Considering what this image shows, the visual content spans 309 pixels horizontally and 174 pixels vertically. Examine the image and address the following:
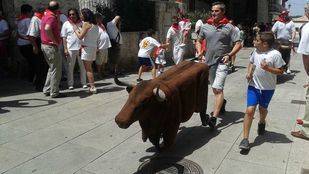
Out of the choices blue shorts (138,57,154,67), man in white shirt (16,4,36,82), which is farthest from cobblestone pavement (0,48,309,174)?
blue shorts (138,57,154,67)

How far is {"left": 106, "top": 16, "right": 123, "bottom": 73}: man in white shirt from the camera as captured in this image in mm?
11312

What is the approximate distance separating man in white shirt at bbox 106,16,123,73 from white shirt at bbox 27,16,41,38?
9.46 feet

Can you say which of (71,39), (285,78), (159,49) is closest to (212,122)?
(71,39)

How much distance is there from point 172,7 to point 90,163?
11.9 m

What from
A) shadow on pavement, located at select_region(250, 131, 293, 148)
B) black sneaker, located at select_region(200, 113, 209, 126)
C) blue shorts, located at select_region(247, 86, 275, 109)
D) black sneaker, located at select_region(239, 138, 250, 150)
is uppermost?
blue shorts, located at select_region(247, 86, 275, 109)

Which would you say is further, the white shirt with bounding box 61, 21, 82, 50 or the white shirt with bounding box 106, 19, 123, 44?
the white shirt with bounding box 106, 19, 123, 44

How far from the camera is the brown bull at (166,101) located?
177 inches

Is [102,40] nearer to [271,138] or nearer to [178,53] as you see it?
[178,53]

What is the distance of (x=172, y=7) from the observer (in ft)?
52.3

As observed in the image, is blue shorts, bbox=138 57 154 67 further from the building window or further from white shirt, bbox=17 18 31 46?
the building window

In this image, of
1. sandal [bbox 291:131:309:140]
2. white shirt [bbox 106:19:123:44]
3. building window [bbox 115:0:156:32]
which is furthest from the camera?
building window [bbox 115:0:156:32]

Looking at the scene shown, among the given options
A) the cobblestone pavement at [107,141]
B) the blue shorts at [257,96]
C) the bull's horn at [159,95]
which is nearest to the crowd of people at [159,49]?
the blue shorts at [257,96]

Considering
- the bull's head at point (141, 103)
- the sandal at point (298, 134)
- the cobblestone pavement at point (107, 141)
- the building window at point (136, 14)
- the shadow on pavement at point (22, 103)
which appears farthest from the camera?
the building window at point (136, 14)

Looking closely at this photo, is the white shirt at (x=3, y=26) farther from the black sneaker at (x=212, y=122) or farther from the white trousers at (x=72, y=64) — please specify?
the black sneaker at (x=212, y=122)
